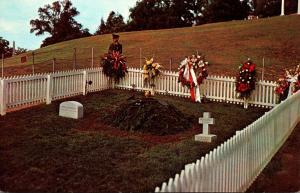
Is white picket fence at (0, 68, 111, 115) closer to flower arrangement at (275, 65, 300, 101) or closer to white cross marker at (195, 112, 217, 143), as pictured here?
white cross marker at (195, 112, 217, 143)

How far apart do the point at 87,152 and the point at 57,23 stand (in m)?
73.5

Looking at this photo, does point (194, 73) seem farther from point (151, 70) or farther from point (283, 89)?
point (283, 89)

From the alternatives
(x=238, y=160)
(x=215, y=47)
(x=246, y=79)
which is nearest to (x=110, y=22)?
(x=215, y=47)

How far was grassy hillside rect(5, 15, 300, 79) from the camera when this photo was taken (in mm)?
32281

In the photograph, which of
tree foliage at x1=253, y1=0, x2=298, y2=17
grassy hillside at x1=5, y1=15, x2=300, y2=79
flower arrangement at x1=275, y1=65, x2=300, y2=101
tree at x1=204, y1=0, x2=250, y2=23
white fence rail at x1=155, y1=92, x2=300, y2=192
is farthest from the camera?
tree foliage at x1=253, y1=0, x2=298, y2=17

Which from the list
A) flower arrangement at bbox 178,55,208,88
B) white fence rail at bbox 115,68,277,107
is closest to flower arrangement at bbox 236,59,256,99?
white fence rail at bbox 115,68,277,107

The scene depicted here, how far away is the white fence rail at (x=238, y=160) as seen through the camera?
6150 millimetres

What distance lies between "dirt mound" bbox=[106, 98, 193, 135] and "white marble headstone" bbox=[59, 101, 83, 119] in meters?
1.07

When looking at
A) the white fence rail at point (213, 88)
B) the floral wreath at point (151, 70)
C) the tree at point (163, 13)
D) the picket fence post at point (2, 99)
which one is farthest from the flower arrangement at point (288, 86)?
the tree at point (163, 13)

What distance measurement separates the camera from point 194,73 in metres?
20.3

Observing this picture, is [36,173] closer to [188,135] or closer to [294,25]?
[188,135]

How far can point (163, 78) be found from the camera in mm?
22078

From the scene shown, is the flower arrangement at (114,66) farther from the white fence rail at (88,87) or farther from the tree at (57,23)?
the tree at (57,23)

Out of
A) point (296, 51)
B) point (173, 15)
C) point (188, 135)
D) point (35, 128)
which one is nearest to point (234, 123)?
point (188, 135)
